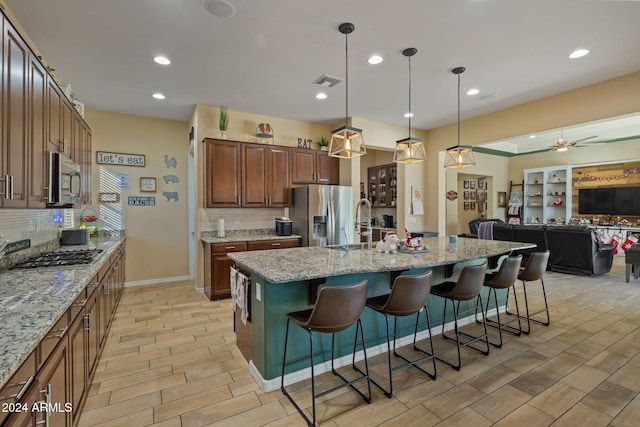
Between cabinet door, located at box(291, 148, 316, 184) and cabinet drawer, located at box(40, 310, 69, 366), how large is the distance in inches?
156

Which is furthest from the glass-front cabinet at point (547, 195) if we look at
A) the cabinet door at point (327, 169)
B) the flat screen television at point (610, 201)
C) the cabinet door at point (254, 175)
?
the cabinet door at point (254, 175)

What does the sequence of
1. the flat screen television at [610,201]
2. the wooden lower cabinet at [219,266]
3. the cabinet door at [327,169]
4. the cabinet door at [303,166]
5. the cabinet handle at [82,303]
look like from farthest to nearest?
the flat screen television at [610,201]
the cabinet door at [327,169]
the cabinet door at [303,166]
the wooden lower cabinet at [219,266]
the cabinet handle at [82,303]

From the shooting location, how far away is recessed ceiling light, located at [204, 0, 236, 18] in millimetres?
2357

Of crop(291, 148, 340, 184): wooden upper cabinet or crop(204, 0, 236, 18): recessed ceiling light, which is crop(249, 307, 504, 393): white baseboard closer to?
crop(204, 0, 236, 18): recessed ceiling light

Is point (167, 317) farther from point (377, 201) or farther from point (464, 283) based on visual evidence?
point (377, 201)

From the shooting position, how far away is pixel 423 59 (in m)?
3.32

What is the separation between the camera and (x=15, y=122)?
1.78 meters

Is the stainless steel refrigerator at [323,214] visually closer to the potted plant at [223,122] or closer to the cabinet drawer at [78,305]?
the potted plant at [223,122]

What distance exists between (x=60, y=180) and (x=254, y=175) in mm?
2806

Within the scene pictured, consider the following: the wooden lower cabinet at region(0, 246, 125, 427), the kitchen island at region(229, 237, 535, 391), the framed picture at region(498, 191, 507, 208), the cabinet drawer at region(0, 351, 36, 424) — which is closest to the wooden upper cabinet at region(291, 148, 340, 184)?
the kitchen island at region(229, 237, 535, 391)

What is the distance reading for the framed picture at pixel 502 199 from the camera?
9.76 meters

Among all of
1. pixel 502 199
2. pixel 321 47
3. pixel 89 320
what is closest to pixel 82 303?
pixel 89 320

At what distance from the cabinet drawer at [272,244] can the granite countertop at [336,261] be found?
1722 mm

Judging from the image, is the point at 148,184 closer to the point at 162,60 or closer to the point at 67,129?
the point at 67,129
